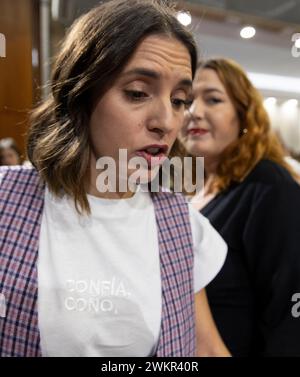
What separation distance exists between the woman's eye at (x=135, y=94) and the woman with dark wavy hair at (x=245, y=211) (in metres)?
0.11

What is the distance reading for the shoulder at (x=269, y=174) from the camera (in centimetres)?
57

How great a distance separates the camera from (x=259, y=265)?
56cm

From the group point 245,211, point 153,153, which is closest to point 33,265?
point 153,153

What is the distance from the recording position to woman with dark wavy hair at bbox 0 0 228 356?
1.52 ft

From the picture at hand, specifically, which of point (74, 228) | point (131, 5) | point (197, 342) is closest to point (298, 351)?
point (197, 342)

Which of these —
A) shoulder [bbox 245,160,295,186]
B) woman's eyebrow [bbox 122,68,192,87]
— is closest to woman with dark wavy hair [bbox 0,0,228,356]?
woman's eyebrow [bbox 122,68,192,87]

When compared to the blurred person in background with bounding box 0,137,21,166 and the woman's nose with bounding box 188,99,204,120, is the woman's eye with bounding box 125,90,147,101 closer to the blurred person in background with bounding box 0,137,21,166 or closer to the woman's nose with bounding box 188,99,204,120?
the woman's nose with bounding box 188,99,204,120

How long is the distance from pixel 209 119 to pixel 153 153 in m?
0.12

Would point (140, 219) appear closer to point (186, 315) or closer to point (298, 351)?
point (186, 315)

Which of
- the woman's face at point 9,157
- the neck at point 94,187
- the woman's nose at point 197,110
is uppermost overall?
the woman's nose at point 197,110

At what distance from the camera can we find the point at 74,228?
19.9 inches

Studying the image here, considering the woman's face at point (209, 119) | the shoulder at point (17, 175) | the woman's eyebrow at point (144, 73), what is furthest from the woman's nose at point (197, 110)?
the shoulder at point (17, 175)

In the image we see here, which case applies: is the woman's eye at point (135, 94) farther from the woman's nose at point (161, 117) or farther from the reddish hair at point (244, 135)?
the reddish hair at point (244, 135)

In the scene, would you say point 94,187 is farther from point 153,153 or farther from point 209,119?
point 209,119
